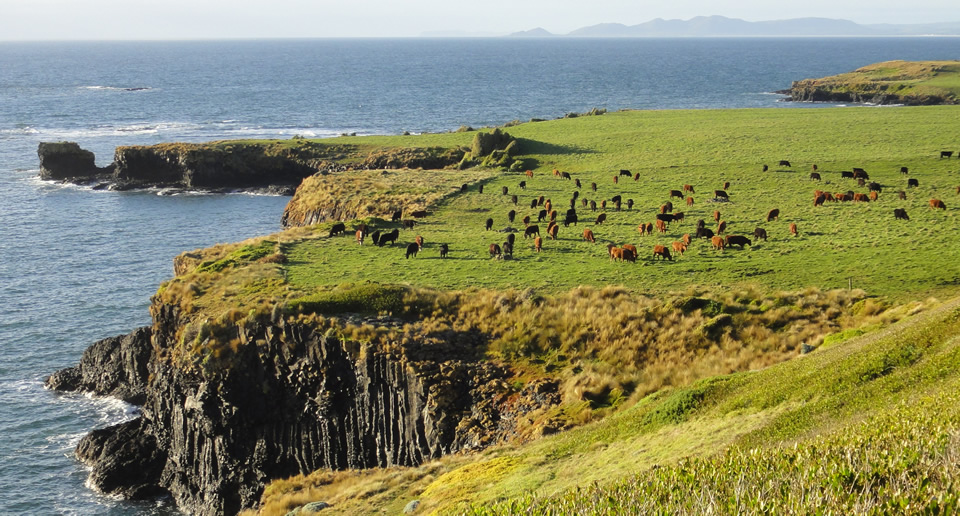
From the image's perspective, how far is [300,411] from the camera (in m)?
35.2

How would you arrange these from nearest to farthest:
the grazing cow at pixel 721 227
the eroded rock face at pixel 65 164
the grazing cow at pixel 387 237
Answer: the grazing cow at pixel 721 227 → the grazing cow at pixel 387 237 → the eroded rock face at pixel 65 164

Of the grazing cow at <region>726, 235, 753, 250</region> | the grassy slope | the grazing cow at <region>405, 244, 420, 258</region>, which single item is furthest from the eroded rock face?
the grassy slope

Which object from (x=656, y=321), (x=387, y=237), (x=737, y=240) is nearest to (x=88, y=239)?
(x=387, y=237)

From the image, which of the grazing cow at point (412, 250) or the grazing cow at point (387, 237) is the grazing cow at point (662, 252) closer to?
the grazing cow at point (412, 250)

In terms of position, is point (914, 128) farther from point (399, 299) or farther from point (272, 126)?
point (272, 126)

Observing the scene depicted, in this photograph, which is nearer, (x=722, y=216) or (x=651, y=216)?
(x=722, y=216)

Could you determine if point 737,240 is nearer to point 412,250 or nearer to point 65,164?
point 412,250

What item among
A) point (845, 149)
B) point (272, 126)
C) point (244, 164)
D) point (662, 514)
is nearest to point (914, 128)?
point (845, 149)

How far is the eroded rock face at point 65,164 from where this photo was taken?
102688mm

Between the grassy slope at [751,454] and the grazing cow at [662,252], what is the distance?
57.5 feet

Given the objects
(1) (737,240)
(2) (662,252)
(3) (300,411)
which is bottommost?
(3) (300,411)

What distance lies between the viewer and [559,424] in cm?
2878

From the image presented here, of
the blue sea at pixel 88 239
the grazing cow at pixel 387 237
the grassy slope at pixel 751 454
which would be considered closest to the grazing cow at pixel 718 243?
the grassy slope at pixel 751 454

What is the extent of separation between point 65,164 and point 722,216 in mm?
84578
